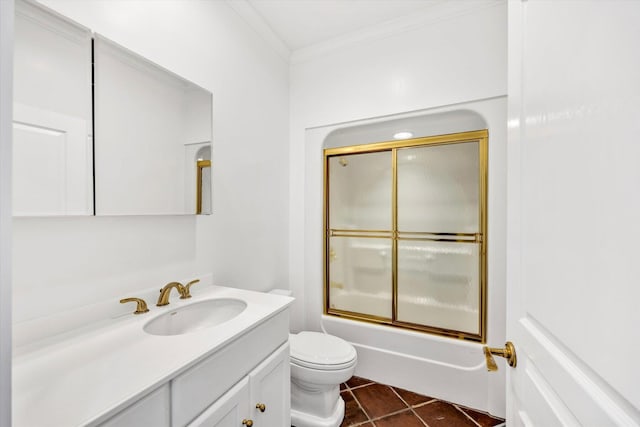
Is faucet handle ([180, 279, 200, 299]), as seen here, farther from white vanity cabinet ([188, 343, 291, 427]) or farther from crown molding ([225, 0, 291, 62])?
crown molding ([225, 0, 291, 62])

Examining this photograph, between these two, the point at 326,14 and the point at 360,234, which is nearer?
the point at 326,14

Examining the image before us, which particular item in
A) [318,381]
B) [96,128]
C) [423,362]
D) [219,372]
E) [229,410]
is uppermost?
[96,128]

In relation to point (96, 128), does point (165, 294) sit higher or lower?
lower

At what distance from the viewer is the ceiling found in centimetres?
187

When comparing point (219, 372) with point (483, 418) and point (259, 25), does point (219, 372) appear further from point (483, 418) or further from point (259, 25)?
point (259, 25)

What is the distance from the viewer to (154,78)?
1.29 metres

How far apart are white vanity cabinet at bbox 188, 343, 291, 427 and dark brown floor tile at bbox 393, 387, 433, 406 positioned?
3.21ft

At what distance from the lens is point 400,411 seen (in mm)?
1816

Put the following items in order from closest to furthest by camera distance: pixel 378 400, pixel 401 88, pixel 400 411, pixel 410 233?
1. pixel 400 411
2. pixel 378 400
3. pixel 401 88
4. pixel 410 233

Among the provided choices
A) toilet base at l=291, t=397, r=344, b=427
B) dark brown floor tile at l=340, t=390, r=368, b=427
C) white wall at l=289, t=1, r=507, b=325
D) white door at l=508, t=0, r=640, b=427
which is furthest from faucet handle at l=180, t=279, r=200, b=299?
white door at l=508, t=0, r=640, b=427

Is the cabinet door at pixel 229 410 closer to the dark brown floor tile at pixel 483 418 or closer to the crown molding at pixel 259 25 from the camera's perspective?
the dark brown floor tile at pixel 483 418

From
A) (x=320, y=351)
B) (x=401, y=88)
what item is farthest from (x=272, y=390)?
(x=401, y=88)

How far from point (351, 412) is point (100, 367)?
5.17ft

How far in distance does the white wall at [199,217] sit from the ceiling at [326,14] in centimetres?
17
